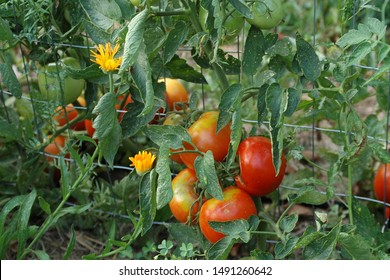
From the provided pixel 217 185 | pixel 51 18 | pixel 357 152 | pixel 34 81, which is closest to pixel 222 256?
pixel 217 185

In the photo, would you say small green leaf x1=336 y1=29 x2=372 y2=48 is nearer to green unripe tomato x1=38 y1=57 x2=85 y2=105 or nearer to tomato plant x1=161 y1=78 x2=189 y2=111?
tomato plant x1=161 y1=78 x2=189 y2=111

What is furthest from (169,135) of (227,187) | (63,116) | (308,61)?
(63,116)

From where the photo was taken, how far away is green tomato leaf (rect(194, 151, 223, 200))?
1.36m

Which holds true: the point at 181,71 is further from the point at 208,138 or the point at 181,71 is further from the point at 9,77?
the point at 9,77

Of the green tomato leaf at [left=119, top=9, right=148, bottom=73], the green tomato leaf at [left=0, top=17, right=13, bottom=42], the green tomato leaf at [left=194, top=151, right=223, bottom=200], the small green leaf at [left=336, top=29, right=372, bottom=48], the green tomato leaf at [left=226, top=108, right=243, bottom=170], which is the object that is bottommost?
the green tomato leaf at [left=194, top=151, right=223, bottom=200]

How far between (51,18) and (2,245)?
18.3 inches

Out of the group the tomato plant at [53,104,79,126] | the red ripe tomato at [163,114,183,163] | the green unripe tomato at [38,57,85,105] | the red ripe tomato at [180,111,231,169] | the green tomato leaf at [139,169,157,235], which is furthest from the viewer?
the tomato plant at [53,104,79,126]

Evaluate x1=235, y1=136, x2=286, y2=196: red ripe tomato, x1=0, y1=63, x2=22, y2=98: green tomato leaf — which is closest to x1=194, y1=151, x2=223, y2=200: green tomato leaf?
x1=235, y1=136, x2=286, y2=196: red ripe tomato

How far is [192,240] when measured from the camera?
5.09ft

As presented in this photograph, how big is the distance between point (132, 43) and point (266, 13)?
0.31 meters

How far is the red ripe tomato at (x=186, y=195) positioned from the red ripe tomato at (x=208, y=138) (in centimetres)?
3

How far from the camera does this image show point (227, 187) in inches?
59.6

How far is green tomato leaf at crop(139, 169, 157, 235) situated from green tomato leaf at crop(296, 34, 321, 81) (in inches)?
12.5

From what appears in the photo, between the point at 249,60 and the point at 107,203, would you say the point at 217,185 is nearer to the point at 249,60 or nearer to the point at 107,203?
the point at 249,60
